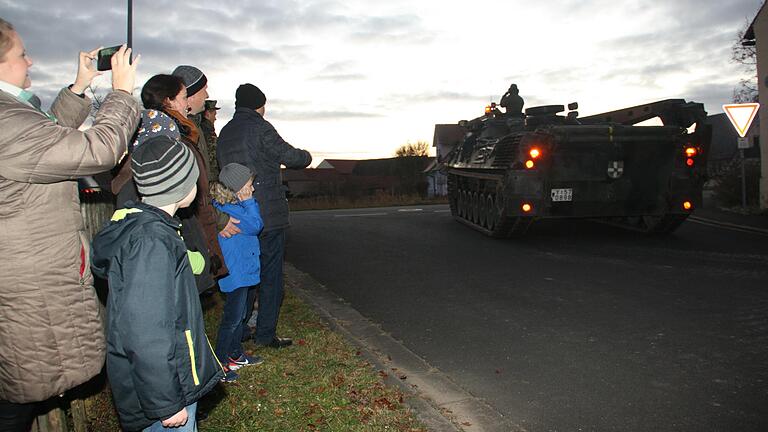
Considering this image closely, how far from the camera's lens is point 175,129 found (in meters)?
3.78

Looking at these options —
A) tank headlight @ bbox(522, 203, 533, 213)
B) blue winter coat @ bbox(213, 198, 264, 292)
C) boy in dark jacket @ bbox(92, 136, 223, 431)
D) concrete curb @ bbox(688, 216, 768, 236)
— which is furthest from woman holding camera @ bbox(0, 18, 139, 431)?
concrete curb @ bbox(688, 216, 768, 236)

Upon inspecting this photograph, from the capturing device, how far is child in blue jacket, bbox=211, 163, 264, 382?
4719 millimetres

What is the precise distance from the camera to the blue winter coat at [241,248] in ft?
15.5

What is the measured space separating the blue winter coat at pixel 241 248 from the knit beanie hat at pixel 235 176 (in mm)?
119

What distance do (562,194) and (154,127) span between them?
336 inches

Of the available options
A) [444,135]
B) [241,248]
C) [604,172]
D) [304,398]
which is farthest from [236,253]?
[444,135]

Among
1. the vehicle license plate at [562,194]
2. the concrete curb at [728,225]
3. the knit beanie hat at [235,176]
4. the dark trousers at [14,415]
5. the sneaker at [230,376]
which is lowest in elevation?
the sneaker at [230,376]

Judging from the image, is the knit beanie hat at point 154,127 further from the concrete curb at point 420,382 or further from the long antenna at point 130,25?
the long antenna at point 130,25

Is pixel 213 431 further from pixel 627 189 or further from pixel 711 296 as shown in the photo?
pixel 627 189

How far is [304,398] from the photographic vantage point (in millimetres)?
4219

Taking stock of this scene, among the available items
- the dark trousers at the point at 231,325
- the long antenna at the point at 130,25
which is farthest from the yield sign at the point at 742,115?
the dark trousers at the point at 231,325

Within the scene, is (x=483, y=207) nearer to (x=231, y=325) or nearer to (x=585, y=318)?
(x=585, y=318)

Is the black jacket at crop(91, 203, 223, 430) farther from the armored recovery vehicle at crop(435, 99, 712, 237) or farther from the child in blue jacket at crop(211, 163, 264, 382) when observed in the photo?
the armored recovery vehicle at crop(435, 99, 712, 237)

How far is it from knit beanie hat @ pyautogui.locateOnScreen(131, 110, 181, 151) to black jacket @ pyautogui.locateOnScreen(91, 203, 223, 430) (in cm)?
119
